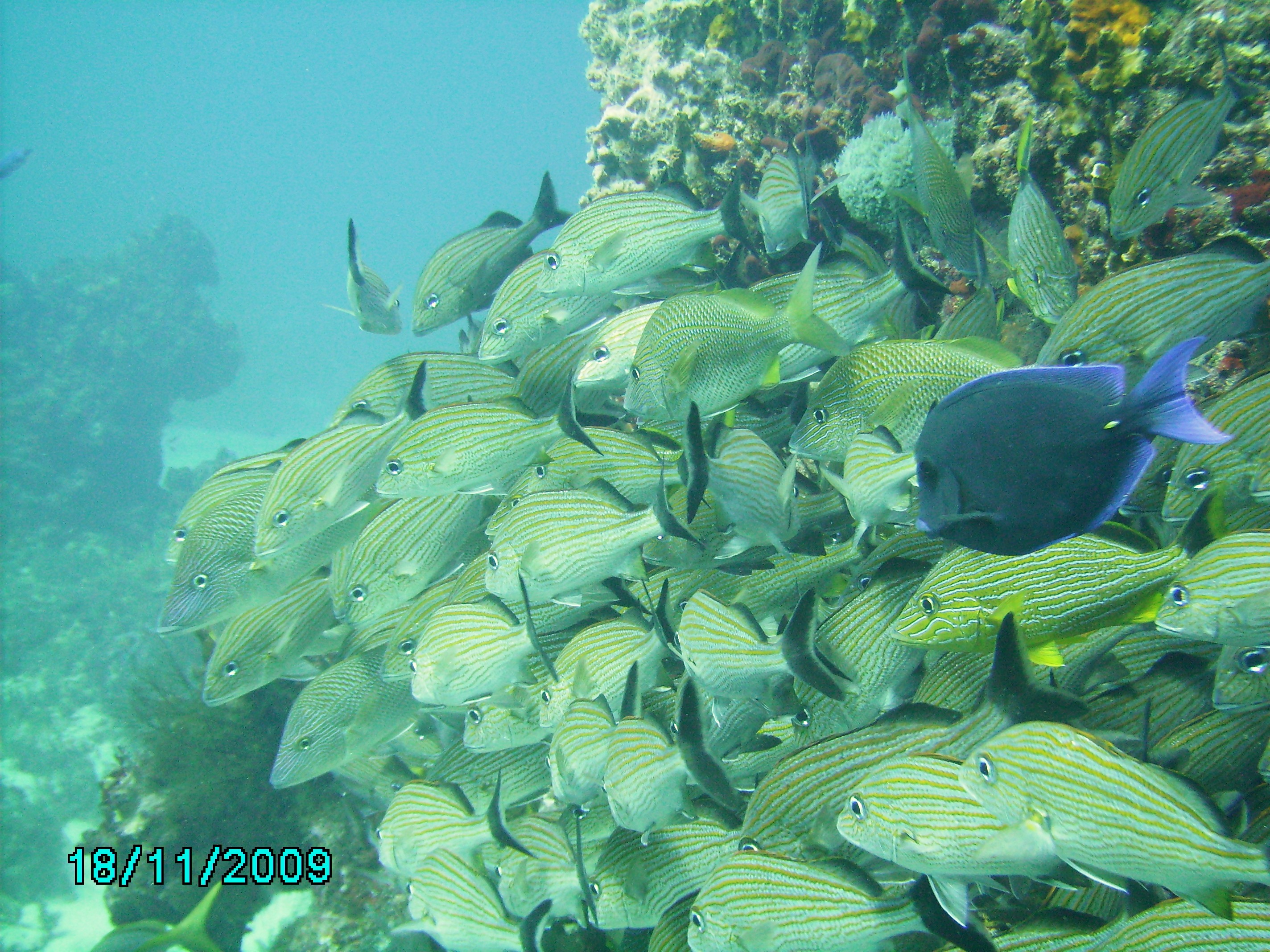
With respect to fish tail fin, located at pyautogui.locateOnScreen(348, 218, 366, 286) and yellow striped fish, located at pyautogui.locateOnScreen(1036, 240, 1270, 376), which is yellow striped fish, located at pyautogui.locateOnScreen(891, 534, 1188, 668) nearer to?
yellow striped fish, located at pyautogui.locateOnScreen(1036, 240, 1270, 376)

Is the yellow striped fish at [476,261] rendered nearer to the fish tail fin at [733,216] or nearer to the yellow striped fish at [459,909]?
the fish tail fin at [733,216]

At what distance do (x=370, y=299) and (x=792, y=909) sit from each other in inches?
179

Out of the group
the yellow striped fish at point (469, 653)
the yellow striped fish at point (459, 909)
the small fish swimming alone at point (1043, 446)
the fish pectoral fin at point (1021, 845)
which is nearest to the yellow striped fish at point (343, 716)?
the yellow striped fish at point (469, 653)

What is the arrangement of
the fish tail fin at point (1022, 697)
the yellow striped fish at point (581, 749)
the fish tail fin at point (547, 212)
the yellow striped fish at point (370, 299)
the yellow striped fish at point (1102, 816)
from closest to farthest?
the yellow striped fish at point (1102, 816) < the fish tail fin at point (1022, 697) < the yellow striped fish at point (581, 749) < the fish tail fin at point (547, 212) < the yellow striped fish at point (370, 299)

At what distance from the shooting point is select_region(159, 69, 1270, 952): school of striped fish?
1.71 metres

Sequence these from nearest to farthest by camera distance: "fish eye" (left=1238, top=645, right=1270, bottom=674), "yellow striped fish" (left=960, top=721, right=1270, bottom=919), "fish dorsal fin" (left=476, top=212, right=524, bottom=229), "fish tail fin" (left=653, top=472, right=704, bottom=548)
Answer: "yellow striped fish" (left=960, top=721, right=1270, bottom=919), "fish eye" (left=1238, top=645, right=1270, bottom=674), "fish tail fin" (left=653, top=472, right=704, bottom=548), "fish dorsal fin" (left=476, top=212, right=524, bottom=229)

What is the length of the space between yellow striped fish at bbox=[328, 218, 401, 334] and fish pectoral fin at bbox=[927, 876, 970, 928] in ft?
14.8

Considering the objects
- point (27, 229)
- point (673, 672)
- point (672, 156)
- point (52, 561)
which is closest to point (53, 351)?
point (52, 561)

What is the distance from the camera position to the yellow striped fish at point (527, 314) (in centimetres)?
348

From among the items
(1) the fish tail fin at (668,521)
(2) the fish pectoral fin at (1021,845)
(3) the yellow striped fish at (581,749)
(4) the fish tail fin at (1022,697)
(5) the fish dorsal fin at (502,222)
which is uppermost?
(5) the fish dorsal fin at (502,222)

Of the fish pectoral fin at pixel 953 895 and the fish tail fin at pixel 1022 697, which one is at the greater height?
the fish tail fin at pixel 1022 697

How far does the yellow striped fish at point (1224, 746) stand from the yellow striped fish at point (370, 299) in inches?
191

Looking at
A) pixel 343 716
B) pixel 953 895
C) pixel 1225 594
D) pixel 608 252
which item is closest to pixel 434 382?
pixel 608 252

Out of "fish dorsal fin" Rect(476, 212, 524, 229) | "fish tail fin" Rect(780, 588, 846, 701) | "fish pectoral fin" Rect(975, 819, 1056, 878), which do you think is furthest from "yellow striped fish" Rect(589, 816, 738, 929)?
"fish dorsal fin" Rect(476, 212, 524, 229)
